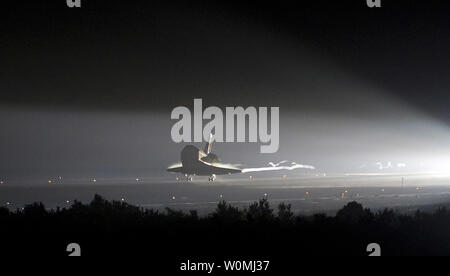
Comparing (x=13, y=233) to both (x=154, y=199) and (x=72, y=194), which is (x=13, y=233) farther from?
(x=72, y=194)

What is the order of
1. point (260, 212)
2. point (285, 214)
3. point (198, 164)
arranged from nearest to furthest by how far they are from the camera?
point (285, 214) → point (260, 212) → point (198, 164)

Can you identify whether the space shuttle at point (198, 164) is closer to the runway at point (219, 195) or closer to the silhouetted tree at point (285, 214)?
the runway at point (219, 195)

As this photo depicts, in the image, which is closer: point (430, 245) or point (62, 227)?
point (430, 245)

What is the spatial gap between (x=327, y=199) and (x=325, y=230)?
42.4m

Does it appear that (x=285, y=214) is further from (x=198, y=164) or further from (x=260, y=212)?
(x=198, y=164)

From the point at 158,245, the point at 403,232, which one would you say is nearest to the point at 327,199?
the point at 403,232

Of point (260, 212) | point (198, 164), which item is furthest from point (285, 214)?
point (198, 164)

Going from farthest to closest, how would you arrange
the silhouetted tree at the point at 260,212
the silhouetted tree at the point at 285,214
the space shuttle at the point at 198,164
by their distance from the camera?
the space shuttle at the point at 198,164, the silhouetted tree at the point at 285,214, the silhouetted tree at the point at 260,212

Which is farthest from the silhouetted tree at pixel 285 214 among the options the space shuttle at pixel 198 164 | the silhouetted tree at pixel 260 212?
the space shuttle at pixel 198 164

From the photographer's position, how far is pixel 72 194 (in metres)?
111

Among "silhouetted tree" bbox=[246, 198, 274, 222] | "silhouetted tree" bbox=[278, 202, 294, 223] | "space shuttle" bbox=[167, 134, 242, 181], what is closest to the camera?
"silhouetted tree" bbox=[246, 198, 274, 222]

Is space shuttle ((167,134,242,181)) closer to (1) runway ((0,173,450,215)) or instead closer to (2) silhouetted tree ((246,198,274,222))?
(1) runway ((0,173,450,215))

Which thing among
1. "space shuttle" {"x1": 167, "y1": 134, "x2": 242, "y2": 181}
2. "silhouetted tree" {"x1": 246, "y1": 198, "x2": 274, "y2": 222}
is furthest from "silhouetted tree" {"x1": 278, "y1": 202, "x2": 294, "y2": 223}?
"space shuttle" {"x1": 167, "y1": 134, "x2": 242, "y2": 181}

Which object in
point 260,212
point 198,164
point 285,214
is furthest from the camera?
point 198,164
